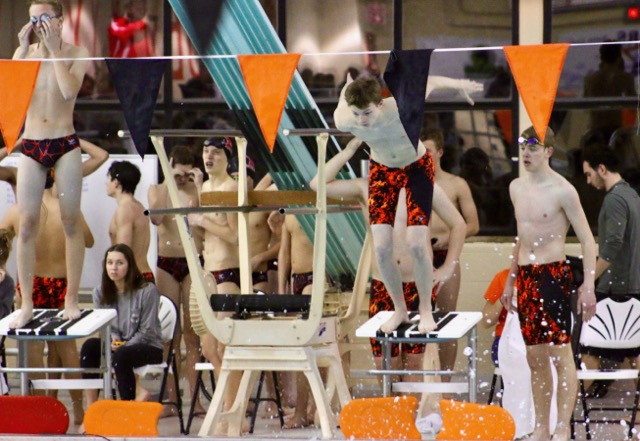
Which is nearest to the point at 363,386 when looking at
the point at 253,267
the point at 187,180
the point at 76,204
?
the point at 253,267

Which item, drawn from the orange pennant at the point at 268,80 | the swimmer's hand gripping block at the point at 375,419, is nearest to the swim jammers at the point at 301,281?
the orange pennant at the point at 268,80

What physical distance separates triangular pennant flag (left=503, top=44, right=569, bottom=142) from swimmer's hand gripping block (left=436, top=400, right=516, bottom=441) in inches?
53.8

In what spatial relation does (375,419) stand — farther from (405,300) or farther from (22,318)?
(22,318)

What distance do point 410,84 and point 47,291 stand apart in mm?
2918

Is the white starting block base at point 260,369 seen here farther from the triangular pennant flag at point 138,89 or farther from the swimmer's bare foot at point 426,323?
the triangular pennant flag at point 138,89

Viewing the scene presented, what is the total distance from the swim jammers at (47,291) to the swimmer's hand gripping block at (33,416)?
1544 mm

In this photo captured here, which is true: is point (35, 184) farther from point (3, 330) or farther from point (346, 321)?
point (346, 321)

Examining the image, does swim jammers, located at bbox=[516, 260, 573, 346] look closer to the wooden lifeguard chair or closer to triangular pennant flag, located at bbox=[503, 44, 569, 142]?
triangular pennant flag, located at bbox=[503, 44, 569, 142]

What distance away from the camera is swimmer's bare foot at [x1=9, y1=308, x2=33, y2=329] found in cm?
761

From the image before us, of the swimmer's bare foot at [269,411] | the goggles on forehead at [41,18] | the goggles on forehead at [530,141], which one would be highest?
the goggles on forehead at [41,18]

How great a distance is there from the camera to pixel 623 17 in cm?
941

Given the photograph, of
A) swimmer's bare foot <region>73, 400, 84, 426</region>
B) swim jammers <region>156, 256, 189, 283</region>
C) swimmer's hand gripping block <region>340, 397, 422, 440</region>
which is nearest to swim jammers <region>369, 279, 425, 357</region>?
swimmer's hand gripping block <region>340, 397, 422, 440</region>

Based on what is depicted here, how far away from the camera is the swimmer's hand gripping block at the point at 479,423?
21.9 ft

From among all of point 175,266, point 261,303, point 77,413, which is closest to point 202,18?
point 175,266
